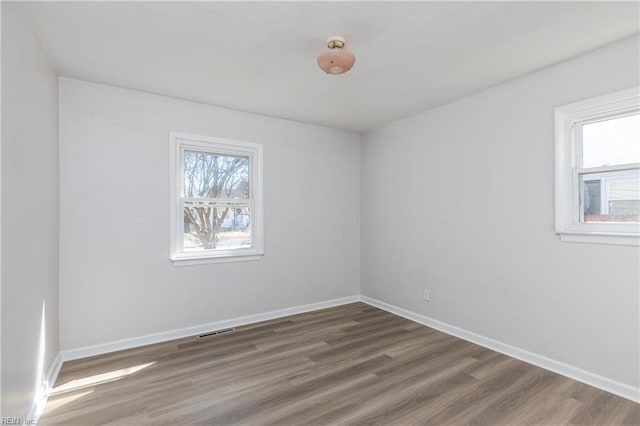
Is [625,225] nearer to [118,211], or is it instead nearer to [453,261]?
[453,261]

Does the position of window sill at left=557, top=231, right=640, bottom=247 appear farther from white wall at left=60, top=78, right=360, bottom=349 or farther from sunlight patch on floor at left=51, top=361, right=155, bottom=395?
sunlight patch on floor at left=51, top=361, right=155, bottom=395

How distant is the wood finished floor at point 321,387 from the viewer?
2.08m

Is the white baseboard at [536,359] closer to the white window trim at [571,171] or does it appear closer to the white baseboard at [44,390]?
the white window trim at [571,171]

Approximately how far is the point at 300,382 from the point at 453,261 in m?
2.03

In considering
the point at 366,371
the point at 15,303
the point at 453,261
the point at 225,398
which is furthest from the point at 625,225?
the point at 15,303

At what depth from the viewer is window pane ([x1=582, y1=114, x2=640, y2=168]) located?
2316 millimetres

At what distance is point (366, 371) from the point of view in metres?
2.66

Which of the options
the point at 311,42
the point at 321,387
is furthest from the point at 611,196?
the point at 321,387

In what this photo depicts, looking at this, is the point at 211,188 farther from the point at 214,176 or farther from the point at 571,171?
the point at 571,171

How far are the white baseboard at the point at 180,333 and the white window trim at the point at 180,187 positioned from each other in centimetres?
70

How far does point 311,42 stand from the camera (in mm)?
2281

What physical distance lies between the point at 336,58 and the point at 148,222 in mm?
2424

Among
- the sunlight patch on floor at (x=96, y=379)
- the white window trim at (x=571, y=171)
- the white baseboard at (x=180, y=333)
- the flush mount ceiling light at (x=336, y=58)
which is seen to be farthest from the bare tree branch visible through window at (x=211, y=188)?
the white window trim at (x=571, y=171)

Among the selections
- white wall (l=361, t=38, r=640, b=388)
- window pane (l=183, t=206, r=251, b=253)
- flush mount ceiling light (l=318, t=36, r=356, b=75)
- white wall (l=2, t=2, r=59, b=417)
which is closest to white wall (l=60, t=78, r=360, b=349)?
window pane (l=183, t=206, r=251, b=253)
